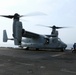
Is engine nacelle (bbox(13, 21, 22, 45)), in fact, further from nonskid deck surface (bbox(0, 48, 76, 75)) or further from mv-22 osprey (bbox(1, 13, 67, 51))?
nonskid deck surface (bbox(0, 48, 76, 75))

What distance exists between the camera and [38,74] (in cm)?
1208

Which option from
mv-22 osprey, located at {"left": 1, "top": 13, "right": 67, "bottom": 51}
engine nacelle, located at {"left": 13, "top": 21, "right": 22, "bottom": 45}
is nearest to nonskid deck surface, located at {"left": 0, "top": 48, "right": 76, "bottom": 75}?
engine nacelle, located at {"left": 13, "top": 21, "right": 22, "bottom": 45}

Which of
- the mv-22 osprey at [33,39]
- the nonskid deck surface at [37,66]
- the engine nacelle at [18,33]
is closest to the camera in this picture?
the nonskid deck surface at [37,66]

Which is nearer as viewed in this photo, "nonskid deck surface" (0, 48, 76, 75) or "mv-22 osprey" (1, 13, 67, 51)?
"nonskid deck surface" (0, 48, 76, 75)

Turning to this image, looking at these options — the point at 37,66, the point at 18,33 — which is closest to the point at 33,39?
the point at 18,33

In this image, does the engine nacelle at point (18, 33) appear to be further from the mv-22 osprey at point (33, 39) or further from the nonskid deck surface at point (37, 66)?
the nonskid deck surface at point (37, 66)

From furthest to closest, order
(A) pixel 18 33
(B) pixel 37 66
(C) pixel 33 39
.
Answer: (C) pixel 33 39 → (A) pixel 18 33 → (B) pixel 37 66

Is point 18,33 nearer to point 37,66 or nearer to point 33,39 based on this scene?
point 33,39

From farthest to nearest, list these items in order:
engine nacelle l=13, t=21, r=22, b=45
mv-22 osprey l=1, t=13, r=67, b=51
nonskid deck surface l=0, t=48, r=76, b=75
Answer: mv-22 osprey l=1, t=13, r=67, b=51 < engine nacelle l=13, t=21, r=22, b=45 < nonskid deck surface l=0, t=48, r=76, b=75

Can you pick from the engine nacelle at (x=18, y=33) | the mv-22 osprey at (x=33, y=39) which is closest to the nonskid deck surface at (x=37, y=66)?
the engine nacelle at (x=18, y=33)

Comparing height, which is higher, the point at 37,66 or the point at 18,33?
the point at 18,33

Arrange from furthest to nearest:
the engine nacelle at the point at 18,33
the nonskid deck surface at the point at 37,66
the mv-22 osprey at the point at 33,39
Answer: the mv-22 osprey at the point at 33,39, the engine nacelle at the point at 18,33, the nonskid deck surface at the point at 37,66

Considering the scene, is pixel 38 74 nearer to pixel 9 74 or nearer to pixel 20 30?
pixel 9 74

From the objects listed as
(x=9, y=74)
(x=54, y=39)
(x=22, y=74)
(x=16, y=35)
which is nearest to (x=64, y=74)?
(x=22, y=74)
